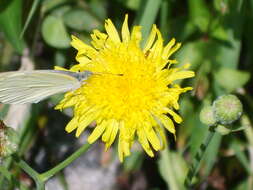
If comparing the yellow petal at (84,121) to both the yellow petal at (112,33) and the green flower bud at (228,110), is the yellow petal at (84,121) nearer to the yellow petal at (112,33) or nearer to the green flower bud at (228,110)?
the yellow petal at (112,33)

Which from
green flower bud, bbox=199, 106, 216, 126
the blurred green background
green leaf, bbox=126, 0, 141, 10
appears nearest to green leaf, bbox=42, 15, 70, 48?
the blurred green background

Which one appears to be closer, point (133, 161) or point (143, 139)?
point (143, 139)

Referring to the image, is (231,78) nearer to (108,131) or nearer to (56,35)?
(108,131)

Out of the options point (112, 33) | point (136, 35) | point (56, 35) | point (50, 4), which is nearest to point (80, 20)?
point (56, 35)

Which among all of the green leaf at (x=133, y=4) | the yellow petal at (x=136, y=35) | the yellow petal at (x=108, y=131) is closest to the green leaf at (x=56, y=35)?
the green leaf at (x=133, y=4)

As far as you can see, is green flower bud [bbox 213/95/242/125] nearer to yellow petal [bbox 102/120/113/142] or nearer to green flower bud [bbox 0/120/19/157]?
yellow petal [bbox 102/120/113/142]

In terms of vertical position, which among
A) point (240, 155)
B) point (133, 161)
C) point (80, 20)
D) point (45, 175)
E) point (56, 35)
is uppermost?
point (80, 20)

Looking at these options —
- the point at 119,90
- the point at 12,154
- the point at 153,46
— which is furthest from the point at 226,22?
the point at 12,154

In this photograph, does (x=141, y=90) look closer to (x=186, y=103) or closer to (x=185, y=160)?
(x=186, y=103)
